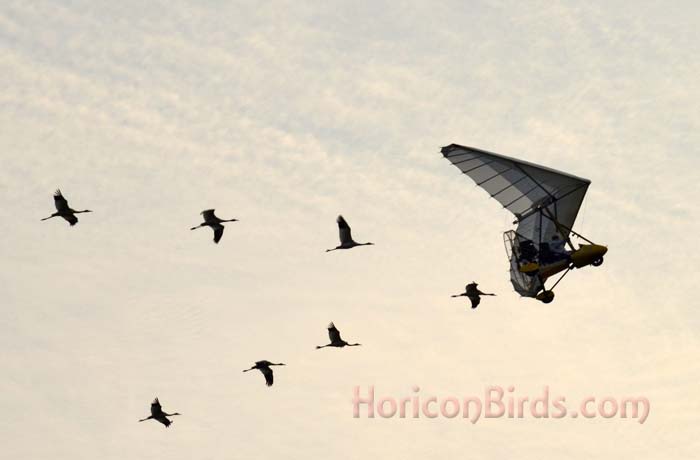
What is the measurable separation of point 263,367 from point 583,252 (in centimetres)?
2500

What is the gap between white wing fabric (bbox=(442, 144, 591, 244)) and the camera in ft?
228

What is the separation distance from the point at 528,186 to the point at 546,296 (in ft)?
18.1

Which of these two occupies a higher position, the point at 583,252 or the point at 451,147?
the point at 451,147

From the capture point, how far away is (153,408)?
89.3 meters

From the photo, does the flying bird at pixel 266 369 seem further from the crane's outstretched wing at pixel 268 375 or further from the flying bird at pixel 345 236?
the flying bird at pixel 345 236

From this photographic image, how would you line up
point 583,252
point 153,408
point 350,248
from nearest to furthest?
point 583,252, point 350,248, point 153,408

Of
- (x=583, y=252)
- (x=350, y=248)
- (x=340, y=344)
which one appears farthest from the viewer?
(x=340, y=344)

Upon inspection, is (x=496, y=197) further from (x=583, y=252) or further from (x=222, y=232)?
(x=222, y=232)

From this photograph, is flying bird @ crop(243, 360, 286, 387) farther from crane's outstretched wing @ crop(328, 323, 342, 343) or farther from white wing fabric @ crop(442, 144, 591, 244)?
white wing fabric @ crop(442, 144, 591, 244)

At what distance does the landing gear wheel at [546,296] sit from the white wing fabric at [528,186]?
271cm

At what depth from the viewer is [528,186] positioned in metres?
70.7

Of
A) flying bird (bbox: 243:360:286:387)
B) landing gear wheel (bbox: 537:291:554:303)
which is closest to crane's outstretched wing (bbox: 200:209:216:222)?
flying bird (bbox: 243:360:286:387)

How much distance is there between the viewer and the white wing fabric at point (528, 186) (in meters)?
69.5

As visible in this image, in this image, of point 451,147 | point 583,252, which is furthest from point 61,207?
point 583,252
